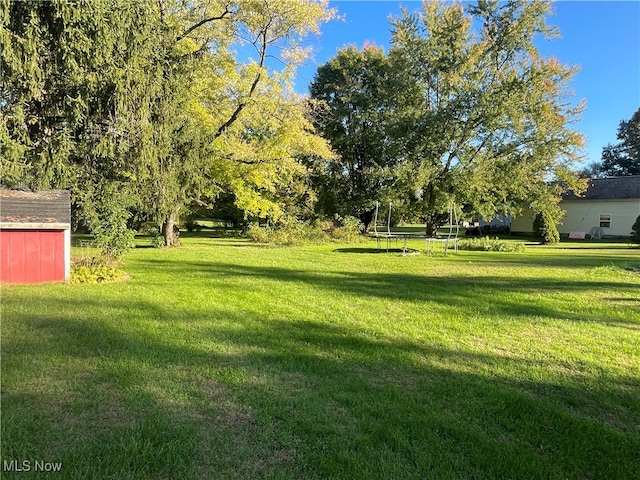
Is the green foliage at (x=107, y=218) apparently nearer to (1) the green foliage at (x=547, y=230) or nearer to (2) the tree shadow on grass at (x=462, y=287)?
(2) the tree shadow on grass at (x=462, y=287)

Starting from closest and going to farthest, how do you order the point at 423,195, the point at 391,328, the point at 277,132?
the point at 391,328
the point at 277,132
the point at 423,195

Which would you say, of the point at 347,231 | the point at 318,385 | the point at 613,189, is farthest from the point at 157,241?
the point at 613,189

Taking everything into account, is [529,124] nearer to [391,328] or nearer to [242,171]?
[242,171]

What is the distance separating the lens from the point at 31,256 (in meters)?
7.95

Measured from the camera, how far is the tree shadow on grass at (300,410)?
257cm

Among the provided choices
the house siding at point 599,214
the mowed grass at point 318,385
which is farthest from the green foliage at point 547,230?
the mowed grass at point 318,385

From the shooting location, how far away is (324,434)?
9.49 ft

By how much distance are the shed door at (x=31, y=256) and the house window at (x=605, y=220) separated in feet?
110

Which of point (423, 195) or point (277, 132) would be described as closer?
point (277, 132)

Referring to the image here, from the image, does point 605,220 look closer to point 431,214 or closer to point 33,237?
point 431,214

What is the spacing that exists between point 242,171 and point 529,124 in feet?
54.2

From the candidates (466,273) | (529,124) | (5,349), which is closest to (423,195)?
(529,124)

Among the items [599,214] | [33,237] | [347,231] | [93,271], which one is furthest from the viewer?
[599,214]

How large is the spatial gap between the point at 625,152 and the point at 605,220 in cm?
2856
